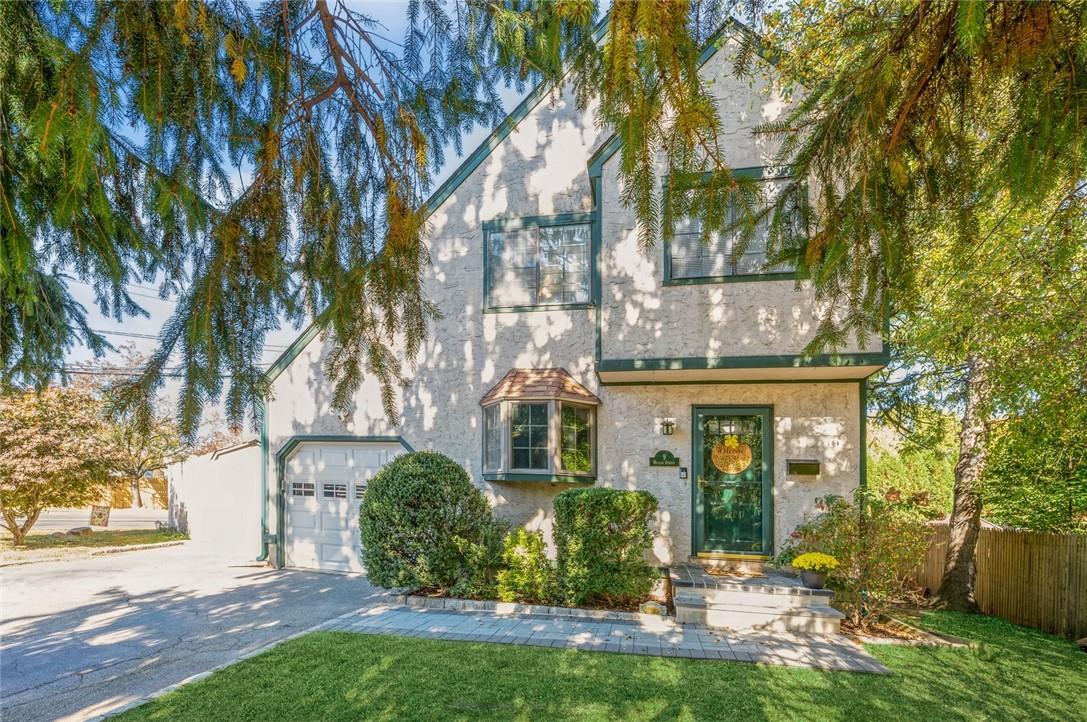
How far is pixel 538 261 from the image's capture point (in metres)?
9.41

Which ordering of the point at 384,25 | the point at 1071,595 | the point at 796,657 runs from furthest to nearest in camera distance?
1. the point at 1071,595
2. the point at 796,657
3. the point at 384,25

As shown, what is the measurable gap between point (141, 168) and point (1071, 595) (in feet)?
36.5

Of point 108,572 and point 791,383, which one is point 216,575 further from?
point 791,383

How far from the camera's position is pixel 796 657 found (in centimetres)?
580

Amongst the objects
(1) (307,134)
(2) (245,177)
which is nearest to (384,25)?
(1) (307,134)

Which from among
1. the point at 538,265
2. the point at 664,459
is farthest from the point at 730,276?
the point at 538,265

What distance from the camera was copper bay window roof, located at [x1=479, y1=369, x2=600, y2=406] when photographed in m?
8.51

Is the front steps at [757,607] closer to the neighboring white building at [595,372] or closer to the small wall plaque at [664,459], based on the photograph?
the neighboring white building at [595,372]

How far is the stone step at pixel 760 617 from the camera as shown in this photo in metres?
6.66

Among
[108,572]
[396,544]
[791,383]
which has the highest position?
[791,383]

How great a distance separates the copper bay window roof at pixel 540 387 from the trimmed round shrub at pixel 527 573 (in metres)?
2.06

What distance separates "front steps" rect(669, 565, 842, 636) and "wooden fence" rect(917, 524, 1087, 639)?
9.71 feet

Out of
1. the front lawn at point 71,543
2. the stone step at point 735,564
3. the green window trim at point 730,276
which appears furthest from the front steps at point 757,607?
the front lawn at point 71,543

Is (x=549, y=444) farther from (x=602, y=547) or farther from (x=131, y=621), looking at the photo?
(x=131, y=621)
